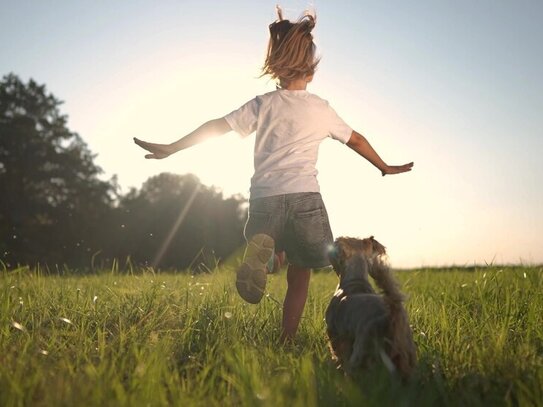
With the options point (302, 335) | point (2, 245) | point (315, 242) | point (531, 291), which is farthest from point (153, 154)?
point (2, 245)

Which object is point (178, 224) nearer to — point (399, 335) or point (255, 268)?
point (255, 268)

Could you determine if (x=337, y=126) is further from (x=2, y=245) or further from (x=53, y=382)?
(x=2, y=245)

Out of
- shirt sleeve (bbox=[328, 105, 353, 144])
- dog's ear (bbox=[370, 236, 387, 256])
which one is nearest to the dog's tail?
dog's ear (bbox=[370, 236, 387, 256])

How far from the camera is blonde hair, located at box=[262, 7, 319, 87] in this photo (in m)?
4.90

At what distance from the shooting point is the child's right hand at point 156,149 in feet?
16.0

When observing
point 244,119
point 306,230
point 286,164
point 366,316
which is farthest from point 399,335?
point 244,119

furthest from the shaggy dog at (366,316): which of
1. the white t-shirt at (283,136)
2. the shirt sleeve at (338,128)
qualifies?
the shirt sleeve at (338,128)

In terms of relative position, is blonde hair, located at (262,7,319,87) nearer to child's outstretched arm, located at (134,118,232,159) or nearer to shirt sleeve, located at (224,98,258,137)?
shirt sleeve, located at (224,98,258,137)

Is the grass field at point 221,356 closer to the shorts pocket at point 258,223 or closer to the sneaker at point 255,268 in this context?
the sneaker at point 255,268

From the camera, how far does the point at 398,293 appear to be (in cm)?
345

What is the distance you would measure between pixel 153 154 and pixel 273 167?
3.55 ft

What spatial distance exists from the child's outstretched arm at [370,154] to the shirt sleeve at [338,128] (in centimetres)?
7

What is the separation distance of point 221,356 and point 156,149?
6.55 ft

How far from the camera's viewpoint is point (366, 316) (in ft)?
11.6
